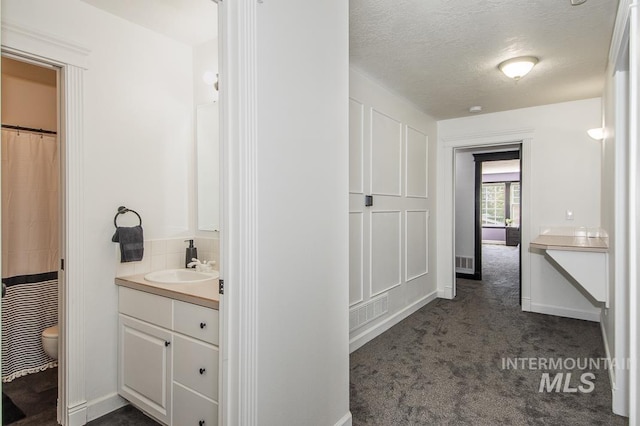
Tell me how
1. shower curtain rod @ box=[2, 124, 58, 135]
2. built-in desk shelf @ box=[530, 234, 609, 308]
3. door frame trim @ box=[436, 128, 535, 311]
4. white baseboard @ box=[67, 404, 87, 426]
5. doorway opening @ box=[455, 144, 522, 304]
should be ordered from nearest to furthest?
1. white baseboard @ box=[67, 404, 87, 426]
2. shower curtain rod @ box=[2, 124, 58, 135]
3. built-in desk shelf @ box=[530, 234, 609, 308]
4. door frame trim @ box=[436, 128, 535, 311]
5. doorway opening @ box=[455, 144, 522, 304]

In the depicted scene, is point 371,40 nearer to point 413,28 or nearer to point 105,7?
point 413,28

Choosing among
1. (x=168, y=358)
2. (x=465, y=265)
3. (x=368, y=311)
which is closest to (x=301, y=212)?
(x=168, y=358)

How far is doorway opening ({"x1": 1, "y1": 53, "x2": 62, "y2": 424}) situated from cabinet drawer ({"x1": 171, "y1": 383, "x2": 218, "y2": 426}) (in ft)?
4.39

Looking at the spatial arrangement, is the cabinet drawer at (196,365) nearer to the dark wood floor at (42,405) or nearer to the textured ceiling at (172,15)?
the dark wood floor at (42,405)

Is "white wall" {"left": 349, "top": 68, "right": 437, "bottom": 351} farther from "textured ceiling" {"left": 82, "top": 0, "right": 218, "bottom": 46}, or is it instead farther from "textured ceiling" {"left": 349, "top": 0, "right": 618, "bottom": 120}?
"textured ceiling" {"left": 82, "top": 0, "right": 218, "bottom": 46}

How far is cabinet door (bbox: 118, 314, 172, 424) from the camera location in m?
2.04

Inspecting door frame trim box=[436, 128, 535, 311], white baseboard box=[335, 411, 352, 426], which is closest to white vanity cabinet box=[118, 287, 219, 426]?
white baseboard box=[335, 411, 352, 426]

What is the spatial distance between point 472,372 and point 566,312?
2.16 m

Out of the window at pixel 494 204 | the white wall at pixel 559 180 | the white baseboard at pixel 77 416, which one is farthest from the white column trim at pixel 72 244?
the window at pixel 494 204

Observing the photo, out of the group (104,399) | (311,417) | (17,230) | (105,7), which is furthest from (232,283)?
(17,230)

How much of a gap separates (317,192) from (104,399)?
1904 mm

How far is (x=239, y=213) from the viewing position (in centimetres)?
143

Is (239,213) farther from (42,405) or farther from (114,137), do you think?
(42,405)

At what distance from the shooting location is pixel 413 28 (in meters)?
2.54
